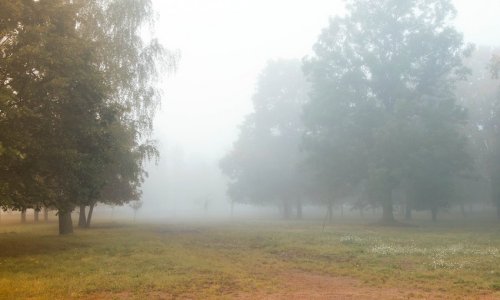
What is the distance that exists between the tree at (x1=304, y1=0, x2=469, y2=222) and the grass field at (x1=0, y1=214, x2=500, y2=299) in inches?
613

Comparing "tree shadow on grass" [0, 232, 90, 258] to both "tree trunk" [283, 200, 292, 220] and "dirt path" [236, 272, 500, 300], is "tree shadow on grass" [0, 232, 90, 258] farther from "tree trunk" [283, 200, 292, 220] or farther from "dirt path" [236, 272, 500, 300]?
"tree trunk" [283, 200, 292, 220]

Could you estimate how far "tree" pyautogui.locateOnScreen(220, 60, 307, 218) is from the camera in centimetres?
7000

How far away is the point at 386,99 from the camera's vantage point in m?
46.4

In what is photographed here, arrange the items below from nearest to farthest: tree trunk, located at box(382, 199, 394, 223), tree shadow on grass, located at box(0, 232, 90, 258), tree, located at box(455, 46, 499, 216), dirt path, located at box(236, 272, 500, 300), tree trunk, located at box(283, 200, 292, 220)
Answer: dirt path, located at box(236, 272, 500, 300) → tree shadow on grass, located at box(0, 232, 90, 258) → tree trunk, located at box(382, 199, 394, 223) → tree, located at box(455, 46, 499, 216) → tree trunk, located at box(283, 200, 292, 220)

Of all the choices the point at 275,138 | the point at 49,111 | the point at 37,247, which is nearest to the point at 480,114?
the point at 275,138

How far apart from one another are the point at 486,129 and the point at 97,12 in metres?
50.4

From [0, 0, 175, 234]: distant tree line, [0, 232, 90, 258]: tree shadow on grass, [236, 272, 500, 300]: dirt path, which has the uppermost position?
[0, 0, 175, 234]: distant tree line

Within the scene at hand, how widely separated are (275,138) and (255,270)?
5445cm

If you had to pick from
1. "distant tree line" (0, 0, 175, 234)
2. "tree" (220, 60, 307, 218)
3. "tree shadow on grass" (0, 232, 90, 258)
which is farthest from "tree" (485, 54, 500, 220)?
"tree shadow on grass" (0, 232, 90, 258)

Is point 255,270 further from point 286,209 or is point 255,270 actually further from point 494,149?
point 286,209

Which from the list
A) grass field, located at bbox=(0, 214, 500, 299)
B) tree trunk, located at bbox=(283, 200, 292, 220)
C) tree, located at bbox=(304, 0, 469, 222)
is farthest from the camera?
tree trunk, located at bbox=(283, 200, 292, 220)

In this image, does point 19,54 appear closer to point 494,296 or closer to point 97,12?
point 97,12

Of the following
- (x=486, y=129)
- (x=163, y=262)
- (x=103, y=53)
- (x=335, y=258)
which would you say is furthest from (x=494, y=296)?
(x=486, y=129)

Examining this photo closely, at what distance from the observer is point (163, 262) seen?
19672 millimetres
